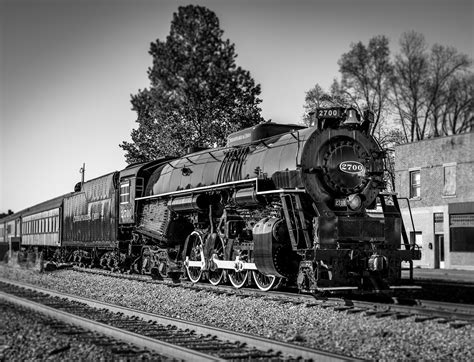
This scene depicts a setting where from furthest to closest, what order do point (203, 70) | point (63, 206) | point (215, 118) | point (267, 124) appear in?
1. point (203, 70)
2. point (215, 118)
3. point (63, 206)
4. point (267, 124)

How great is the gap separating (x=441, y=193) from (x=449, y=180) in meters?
0.86

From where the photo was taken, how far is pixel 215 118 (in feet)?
114

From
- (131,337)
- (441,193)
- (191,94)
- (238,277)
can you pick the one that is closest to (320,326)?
(131,337)

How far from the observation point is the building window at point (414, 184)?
33812mm

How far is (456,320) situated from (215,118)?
88.8 feet

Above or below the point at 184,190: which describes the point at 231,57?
above

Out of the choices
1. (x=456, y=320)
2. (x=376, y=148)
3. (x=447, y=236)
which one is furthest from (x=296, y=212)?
(x=447, y=236)

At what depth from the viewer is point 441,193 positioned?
31.8m

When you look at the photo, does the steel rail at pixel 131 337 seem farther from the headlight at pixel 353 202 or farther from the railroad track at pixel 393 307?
the headlight at pixel 353 202

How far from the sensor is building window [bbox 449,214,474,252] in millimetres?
29891

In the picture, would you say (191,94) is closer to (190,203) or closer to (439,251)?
→ (439,251)

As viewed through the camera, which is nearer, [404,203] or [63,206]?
[63,206]

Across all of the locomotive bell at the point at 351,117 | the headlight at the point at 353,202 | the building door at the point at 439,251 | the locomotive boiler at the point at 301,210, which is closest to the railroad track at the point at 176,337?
the locomotive boiler at the point at 301,210

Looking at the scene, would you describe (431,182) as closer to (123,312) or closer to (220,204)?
(220,204)
